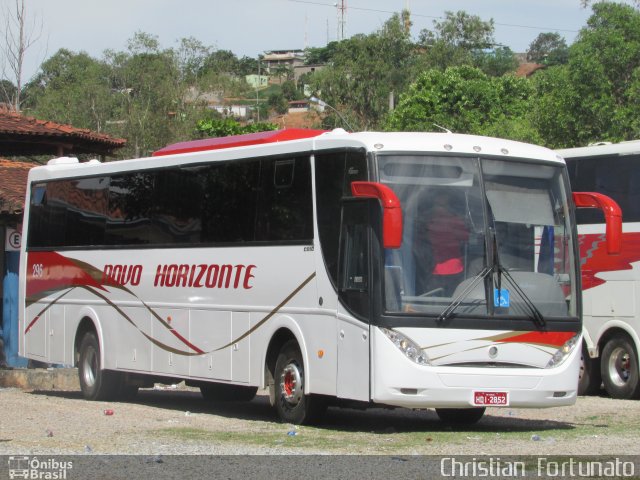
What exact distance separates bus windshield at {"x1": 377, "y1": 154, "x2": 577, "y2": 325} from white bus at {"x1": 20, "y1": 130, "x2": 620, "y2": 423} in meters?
0.02

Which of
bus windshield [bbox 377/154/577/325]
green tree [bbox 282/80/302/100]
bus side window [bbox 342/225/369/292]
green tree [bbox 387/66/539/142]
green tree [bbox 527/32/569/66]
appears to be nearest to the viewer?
bus windshield [bbox 377/154/577/325]

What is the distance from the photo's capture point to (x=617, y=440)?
40.0 feet

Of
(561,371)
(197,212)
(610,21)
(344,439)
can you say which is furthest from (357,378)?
(610,21)

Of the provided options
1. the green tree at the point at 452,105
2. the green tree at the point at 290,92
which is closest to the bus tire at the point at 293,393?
the green tree at the point at 452,105

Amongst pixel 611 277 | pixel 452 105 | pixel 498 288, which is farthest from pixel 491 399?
pixel 452 105

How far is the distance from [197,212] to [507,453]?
6.92 metres

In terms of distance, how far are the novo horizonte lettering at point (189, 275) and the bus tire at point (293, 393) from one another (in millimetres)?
1145

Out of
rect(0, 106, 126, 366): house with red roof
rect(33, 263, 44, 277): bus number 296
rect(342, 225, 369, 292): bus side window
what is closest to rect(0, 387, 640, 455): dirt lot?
rect(342, 225, 369, 292): bus side window

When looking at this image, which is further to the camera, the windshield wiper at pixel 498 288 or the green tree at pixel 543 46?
the green tree at pixel 543 46

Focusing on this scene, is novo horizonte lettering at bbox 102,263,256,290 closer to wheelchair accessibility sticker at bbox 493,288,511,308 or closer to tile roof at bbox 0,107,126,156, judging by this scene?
wheelchair accessibility sticker at bbox 493,288,511,308

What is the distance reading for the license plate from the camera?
12898 mm

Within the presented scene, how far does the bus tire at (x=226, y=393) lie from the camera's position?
18394 mm

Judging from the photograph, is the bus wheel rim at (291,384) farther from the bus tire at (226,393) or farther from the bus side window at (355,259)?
the bus tire at (226,393)

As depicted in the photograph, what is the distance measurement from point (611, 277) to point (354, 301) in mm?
7601
